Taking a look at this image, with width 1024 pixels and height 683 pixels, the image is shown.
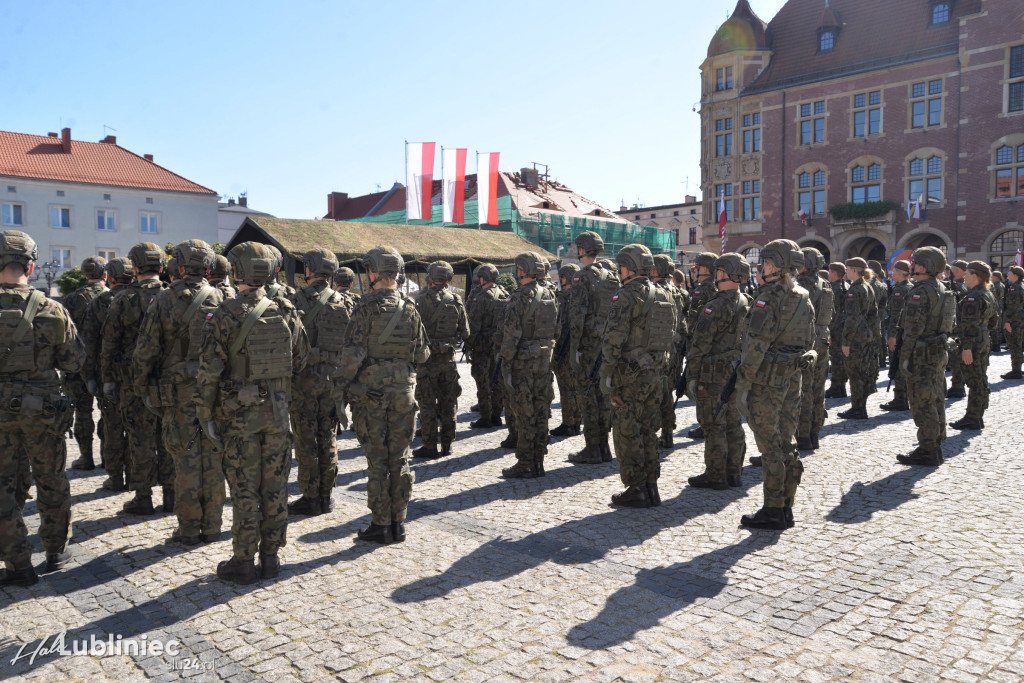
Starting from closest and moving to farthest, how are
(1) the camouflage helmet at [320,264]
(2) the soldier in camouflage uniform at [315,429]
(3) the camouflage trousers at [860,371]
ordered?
(2) the soldier in camouflage uniform at [315,429], (1) the camouflage helmet at [320,264], (3) the camouflage trousers at [860,371]

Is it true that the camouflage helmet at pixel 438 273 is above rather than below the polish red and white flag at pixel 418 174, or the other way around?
below

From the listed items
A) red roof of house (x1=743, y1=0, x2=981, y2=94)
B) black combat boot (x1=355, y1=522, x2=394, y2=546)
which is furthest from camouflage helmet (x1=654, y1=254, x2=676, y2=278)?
red roof of house (x1=743, y1=0, x2=981, y2=94)

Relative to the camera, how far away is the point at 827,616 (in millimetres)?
4383

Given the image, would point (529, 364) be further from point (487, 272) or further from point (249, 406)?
point (249, 406)

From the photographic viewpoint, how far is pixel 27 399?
16.4 ft

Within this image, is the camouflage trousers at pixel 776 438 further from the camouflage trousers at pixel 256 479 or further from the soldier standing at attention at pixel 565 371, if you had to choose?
the soldier standing at attention at pixel 565 371

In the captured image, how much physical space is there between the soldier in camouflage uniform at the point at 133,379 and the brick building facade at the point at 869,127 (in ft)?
118

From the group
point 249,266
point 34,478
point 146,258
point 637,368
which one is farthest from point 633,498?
point 146,258

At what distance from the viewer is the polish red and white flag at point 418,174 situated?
103ft

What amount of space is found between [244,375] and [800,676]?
3.73 m

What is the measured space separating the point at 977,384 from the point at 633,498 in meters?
5.93

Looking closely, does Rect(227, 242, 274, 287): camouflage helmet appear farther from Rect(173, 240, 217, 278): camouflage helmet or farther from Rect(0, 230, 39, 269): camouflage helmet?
Rect(0, 230, 39, 269): camouflage helmet

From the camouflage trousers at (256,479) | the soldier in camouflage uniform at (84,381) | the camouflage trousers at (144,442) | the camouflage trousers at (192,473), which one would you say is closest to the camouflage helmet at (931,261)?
the camouflage trousers at (256,479)

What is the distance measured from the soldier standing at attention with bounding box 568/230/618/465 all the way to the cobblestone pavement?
4.21 feet
